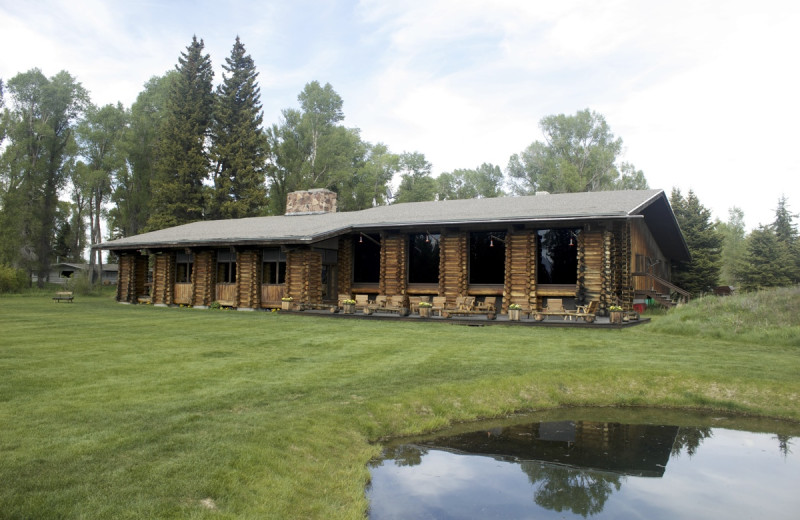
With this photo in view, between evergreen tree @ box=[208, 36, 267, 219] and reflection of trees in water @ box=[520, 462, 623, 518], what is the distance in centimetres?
3832

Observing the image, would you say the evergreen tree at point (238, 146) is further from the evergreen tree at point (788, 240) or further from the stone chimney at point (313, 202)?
the evergreen tree at point (788, 240)

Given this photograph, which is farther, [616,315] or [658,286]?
[658,286]

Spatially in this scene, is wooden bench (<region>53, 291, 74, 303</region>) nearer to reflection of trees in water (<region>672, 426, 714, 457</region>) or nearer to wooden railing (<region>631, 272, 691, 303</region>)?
wooden railing (<region>631, 272, 691, 303</region>)

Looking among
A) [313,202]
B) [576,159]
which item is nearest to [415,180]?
[576,159]

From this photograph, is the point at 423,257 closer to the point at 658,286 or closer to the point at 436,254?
the point at 436,254

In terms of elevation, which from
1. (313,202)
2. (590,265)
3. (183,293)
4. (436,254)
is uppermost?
(313,202)

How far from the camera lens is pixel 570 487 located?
5723mm

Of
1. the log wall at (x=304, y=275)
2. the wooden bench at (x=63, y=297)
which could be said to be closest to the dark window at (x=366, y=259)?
the log wall at (x=304, y=275)

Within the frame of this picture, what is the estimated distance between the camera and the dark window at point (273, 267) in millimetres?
22531

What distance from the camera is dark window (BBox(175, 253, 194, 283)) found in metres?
25.0

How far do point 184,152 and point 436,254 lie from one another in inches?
1161

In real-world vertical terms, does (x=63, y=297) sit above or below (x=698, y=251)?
below

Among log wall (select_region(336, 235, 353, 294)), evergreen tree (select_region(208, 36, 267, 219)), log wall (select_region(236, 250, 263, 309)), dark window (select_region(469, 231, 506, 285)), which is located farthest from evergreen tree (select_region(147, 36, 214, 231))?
dark window (select_region(469, 231, 506, 285))

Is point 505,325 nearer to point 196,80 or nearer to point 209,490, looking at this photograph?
point 209,490
